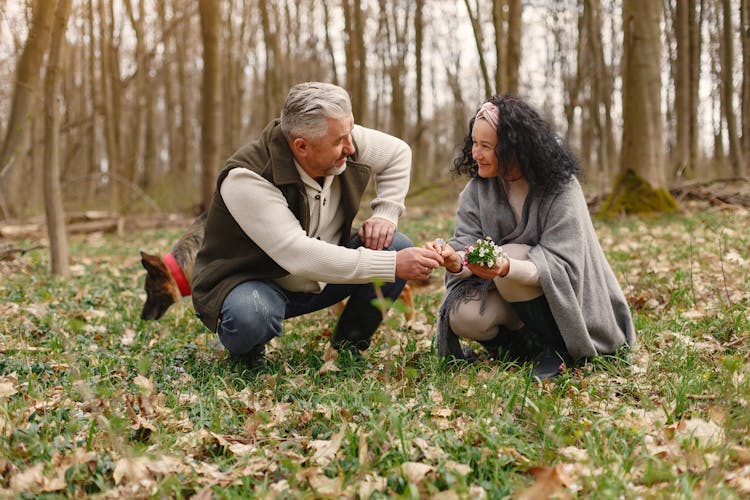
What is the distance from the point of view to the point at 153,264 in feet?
13.8

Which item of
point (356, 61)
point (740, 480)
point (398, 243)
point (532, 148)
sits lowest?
point (740, 480)

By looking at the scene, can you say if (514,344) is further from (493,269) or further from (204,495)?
(204,495)

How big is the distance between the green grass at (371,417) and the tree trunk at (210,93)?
6.68 m

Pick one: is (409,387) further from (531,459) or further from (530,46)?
(530,46)

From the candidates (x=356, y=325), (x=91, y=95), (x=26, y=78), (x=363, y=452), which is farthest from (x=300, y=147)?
(x=91, y=95)

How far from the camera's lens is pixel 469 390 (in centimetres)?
306

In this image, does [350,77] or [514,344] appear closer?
[514,344]

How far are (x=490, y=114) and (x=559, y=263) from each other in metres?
0.78

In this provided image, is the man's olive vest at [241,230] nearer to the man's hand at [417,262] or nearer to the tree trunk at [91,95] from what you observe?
the man's hand at [417,262]

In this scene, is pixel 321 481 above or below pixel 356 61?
below

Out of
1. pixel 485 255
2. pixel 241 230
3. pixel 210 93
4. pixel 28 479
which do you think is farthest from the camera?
pixel 210 93

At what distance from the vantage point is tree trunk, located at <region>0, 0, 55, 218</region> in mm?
6532

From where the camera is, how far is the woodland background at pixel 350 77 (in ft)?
28.1

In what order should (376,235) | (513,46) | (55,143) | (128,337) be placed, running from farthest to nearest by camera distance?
1. (513,46)
2. (55,143)
3. (128,337)
4. (376,235)
